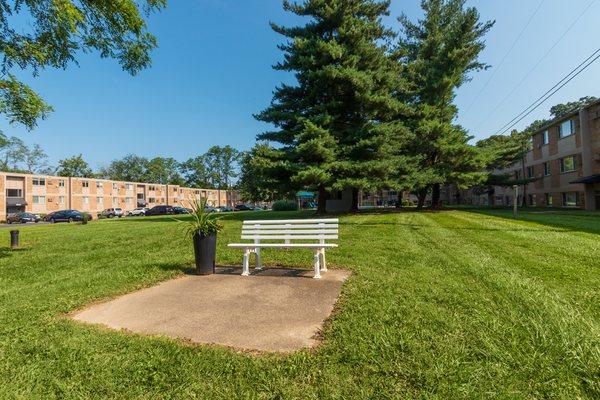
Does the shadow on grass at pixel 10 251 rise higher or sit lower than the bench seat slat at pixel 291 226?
lower

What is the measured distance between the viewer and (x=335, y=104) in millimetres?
21516

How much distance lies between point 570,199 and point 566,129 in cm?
695

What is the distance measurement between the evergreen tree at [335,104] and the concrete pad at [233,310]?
13155 millimetres

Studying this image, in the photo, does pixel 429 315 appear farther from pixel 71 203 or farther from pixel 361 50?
pixel 71 203

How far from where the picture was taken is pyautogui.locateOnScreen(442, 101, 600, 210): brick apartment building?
93.9ft

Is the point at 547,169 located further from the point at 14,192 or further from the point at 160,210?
the point at 14,192

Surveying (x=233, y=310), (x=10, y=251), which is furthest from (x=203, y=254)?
(x=10, y=251)

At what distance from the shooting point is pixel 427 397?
2553mm

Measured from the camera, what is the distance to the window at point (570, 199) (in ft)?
106

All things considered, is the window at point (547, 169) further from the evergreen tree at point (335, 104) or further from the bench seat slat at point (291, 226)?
the bench seat slat at point (291, 226)

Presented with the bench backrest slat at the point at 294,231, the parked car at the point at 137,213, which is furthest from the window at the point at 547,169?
the parked car at the point at 137,213

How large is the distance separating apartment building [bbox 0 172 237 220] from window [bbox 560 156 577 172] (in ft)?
132

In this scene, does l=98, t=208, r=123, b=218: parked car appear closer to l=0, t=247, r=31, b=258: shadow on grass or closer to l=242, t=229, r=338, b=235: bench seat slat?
l=0, t=247, r=31, b=258: shadow on grass

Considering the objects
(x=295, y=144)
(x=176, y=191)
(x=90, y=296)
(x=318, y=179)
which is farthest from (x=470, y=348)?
(x=176, y=191)
